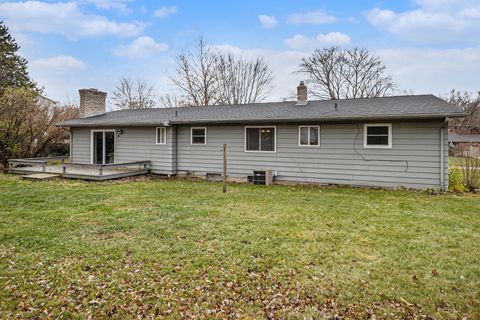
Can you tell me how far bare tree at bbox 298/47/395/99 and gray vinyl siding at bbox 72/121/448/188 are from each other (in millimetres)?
19416

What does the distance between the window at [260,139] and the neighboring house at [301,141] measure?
0.04m

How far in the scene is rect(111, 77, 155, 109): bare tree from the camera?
3012 cm

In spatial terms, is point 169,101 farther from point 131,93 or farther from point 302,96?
point 302,96

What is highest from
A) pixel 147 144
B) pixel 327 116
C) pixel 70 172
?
pixel 327 116

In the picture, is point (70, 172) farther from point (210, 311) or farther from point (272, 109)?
point (210, 311)

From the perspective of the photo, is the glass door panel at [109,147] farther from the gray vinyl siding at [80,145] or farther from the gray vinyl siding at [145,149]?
the gray vinyl siding at [80,145]

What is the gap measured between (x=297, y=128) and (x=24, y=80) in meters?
33.7

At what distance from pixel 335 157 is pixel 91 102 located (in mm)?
12441

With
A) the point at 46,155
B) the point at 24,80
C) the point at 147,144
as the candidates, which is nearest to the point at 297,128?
the point at 147,144

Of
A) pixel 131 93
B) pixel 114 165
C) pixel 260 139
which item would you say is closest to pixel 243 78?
pixel 131 93

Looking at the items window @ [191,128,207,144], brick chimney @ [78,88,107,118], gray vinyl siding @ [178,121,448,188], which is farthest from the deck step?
window @ [191,128,207,144]

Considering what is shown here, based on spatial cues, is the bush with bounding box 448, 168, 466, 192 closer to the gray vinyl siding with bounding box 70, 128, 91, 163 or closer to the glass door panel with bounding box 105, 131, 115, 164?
the glass door panel with bounding box 105, 131, 115, 164

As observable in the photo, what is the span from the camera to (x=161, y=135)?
1234 cm

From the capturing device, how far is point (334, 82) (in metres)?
28.2
